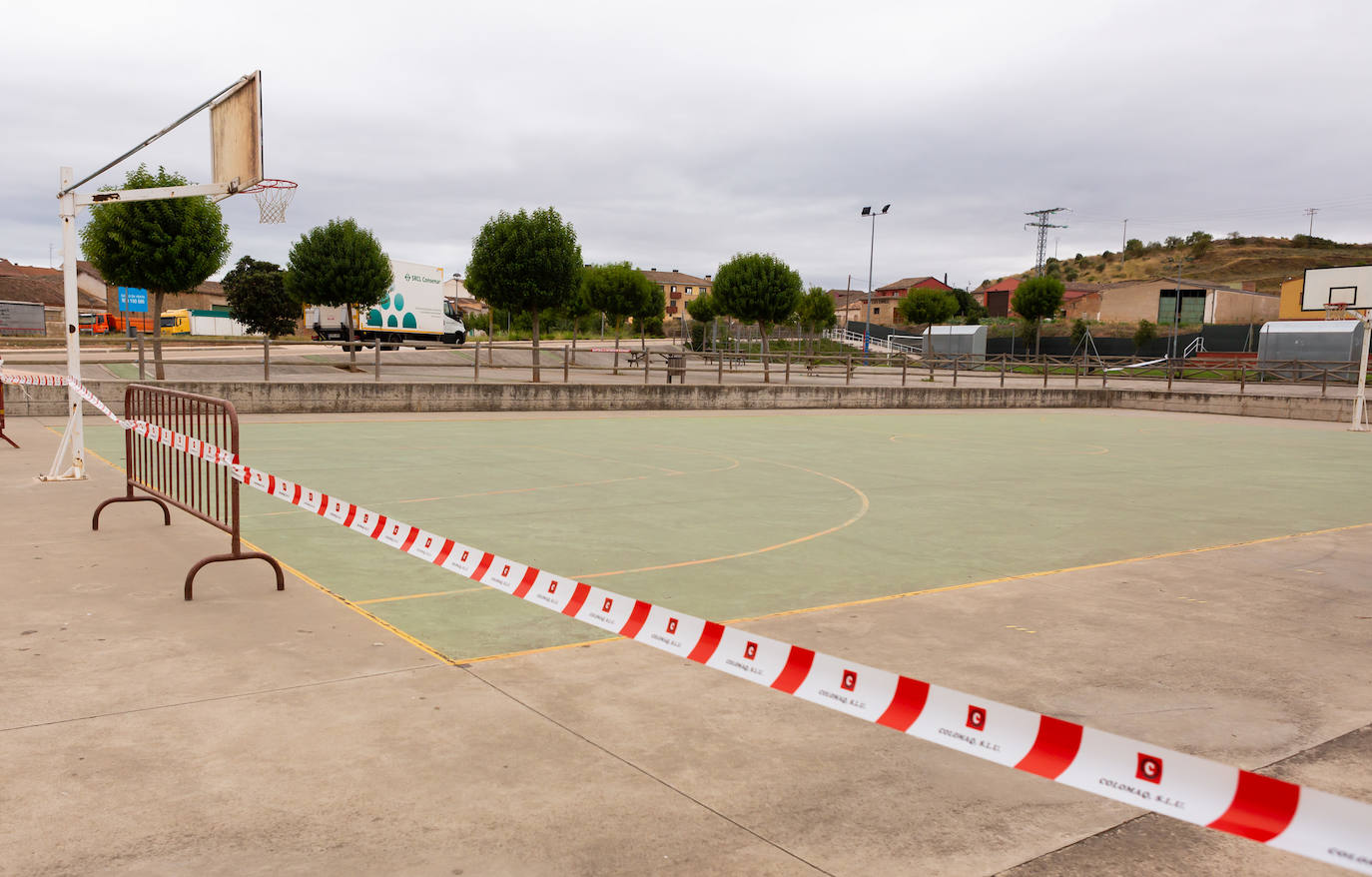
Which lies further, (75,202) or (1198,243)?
(1198,243)

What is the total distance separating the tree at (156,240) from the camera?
2561 centimetres

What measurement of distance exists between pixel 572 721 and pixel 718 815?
41.5 inches

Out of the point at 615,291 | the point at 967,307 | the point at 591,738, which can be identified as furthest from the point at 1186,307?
the point at 591,738

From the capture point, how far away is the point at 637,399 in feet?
90.3

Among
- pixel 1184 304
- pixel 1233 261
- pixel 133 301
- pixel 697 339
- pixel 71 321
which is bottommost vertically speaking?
pixel 71 321

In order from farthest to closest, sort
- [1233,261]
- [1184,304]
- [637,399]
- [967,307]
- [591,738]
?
[1233,261] < [967,307] < [1184,304] < [637,399] < [591,738]

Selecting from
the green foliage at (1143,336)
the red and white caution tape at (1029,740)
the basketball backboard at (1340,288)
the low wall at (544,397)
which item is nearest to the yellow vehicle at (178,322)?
the low wall at (544,397)

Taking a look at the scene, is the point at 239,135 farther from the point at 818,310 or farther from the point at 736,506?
the point at 818,310

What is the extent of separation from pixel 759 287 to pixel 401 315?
1805cm

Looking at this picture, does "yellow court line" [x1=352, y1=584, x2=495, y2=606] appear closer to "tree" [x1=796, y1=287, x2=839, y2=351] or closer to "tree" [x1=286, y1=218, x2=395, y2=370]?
"tree" [x1=286, y1=218, x2=395, y2=370]

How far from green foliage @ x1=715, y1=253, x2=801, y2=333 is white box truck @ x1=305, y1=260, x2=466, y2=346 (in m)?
15.0

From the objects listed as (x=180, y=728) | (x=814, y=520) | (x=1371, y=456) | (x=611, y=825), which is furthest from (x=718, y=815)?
(x=1371, y=456)

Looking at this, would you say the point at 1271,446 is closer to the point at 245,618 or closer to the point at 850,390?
the point at 850,390

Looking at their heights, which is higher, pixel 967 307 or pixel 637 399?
pixel 967 307
